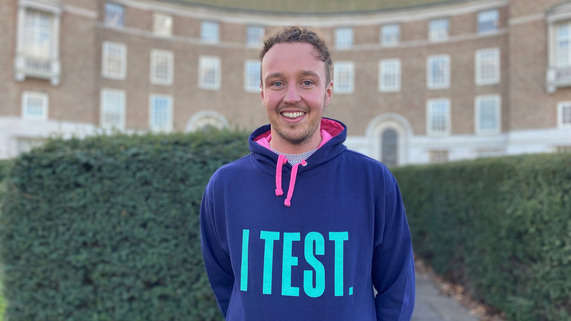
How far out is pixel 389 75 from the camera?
1422 inches

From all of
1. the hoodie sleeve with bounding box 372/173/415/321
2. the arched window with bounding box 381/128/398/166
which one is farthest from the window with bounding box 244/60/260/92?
the hoodie sleeve with bounding box 372/173/415/321

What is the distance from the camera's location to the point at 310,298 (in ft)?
6.70

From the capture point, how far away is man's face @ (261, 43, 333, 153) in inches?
83.1

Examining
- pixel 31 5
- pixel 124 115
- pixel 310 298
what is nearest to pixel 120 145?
pixel 310 298

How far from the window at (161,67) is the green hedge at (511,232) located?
96.3 feet

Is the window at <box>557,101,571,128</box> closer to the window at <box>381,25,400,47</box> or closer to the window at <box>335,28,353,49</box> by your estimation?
the window at <box>381,25,400,47</box>

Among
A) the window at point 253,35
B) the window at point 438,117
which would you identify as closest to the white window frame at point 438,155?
the window at point 438,117

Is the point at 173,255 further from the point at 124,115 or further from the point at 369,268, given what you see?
the point at 124,115

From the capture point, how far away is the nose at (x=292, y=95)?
209 cm

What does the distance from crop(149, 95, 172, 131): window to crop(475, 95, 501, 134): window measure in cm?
2295

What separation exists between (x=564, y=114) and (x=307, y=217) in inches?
1264

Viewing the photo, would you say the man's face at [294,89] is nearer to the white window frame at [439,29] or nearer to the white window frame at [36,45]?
the white window frame at [36,45]

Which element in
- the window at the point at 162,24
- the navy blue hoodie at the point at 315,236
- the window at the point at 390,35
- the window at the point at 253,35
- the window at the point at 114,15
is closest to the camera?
the navy blue hoodie at the point at 315,236

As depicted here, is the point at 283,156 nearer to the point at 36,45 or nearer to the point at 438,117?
the point at 36,45
